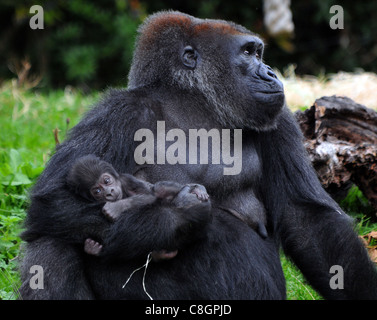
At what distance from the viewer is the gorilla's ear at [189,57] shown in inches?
139

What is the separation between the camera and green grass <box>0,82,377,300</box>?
386 centimetres

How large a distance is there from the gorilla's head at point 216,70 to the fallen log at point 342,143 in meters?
1.07

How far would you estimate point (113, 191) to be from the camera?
2992mm

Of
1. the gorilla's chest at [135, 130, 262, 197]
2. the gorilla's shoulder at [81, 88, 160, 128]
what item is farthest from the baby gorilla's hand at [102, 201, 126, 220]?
the gorilla's shoulder at [81, 88, 160, 128]

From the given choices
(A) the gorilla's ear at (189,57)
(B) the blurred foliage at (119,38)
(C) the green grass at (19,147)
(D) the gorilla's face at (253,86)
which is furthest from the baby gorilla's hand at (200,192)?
(B) the blurred foliage at (119,38)

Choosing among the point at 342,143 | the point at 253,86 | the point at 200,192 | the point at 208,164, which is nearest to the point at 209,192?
the point at 208,164

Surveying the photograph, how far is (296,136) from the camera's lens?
12.1 feet

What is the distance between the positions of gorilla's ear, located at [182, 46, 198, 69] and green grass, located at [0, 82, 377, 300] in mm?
1217

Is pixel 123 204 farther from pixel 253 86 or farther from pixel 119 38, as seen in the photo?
pixel 119 38

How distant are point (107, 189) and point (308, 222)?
1270 mm

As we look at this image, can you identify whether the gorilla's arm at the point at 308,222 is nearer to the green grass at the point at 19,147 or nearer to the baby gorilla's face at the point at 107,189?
the baby gorilla's face at the point at 107,189
